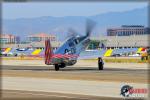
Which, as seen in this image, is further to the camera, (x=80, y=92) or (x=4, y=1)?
(x=80, y=92)

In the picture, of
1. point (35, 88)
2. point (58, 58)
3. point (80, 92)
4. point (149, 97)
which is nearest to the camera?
point (149, 97)

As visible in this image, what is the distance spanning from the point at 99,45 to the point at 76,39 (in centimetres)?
2510

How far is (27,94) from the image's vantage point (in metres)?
20.2

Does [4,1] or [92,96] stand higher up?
[4,1]

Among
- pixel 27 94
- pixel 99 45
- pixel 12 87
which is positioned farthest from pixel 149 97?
pixel 99 45

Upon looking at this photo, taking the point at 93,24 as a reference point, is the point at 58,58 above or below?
below

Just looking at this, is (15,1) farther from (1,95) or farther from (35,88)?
(35,88)

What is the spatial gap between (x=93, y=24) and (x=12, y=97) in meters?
34.8

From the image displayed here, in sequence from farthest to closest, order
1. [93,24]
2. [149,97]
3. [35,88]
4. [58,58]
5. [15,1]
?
[93,24] < [58,58] < [35,88] < [149,97] < [15,1]

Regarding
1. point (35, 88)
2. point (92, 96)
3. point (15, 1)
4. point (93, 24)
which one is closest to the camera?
point (15, 1)

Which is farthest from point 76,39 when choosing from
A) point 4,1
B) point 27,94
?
point 4,1

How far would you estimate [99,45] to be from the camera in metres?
68.9

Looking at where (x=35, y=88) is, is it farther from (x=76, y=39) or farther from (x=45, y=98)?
(x=76, y=39)

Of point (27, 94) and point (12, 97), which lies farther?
point (27, 94)
